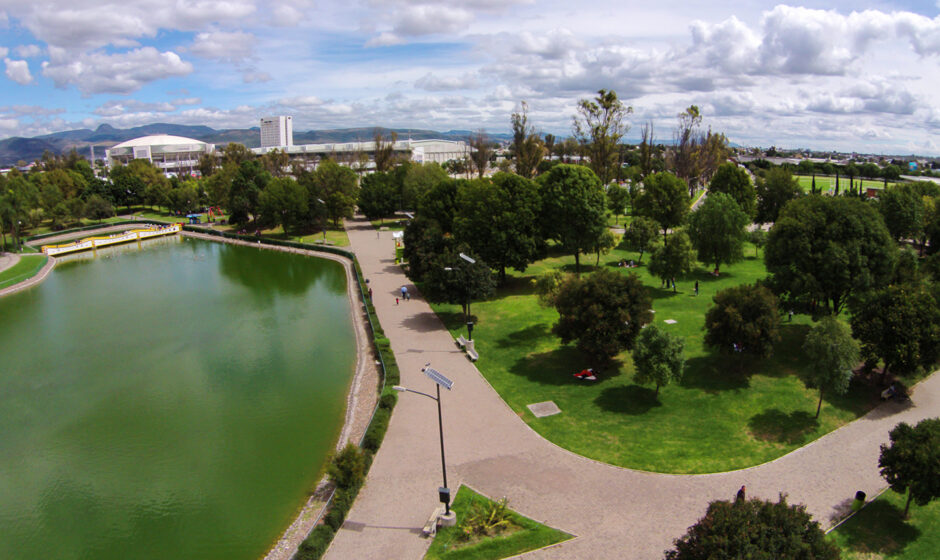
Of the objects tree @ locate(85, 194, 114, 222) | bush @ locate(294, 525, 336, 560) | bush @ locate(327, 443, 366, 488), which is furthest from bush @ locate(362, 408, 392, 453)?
tree @ locate(85, 194, 114, 222)

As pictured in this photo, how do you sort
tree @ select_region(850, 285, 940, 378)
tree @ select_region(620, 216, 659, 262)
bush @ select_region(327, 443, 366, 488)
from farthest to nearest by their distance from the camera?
1. tree @ select_region(620, 216, 659, 262)
2. tree @ select_region(850, 285, 940, 378)
3. bush @ select_region(327, 443, 366, 488)

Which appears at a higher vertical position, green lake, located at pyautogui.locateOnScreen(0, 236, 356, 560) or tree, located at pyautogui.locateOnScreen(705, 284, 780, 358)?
tree, located at pyautogui.locateOnScreen(705, 284, 780, 358)

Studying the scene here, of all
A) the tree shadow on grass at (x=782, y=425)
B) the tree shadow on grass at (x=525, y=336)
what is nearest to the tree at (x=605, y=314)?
the tree shadow on grass at (x=525, y=336)

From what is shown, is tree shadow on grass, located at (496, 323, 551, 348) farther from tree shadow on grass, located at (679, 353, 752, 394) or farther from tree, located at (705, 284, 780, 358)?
tree, located at (705, 284, 780, 358)

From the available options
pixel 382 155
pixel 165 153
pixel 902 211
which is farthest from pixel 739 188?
pixel 165 153

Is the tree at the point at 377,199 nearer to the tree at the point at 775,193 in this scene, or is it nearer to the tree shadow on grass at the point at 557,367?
the tree at the point at 775,193

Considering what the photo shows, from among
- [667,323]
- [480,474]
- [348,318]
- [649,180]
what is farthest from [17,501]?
[649,180]

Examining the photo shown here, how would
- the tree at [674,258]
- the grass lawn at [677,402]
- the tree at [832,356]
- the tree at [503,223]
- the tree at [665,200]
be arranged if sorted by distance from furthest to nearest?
the tree at [665,200] < the tree at [503,223] < the tree at [674,258] < the tree at [832,356] < the grass lawn at [677,402]

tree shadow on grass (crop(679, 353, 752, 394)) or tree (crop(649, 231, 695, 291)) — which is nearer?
tree shadow on grass (crop(679, 353, 752, 394))
